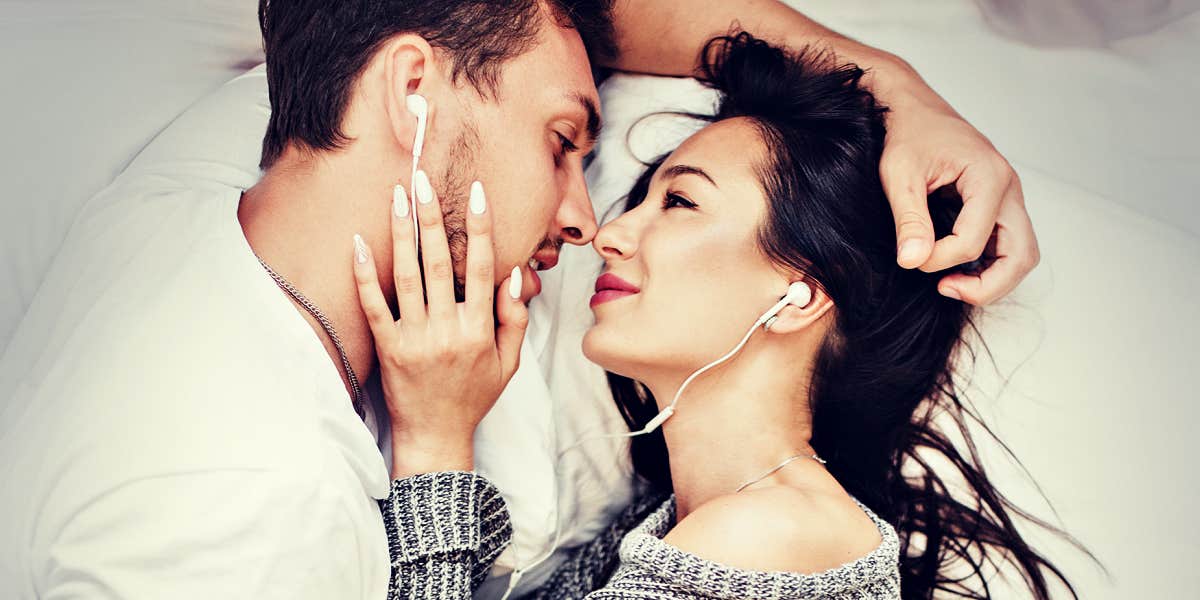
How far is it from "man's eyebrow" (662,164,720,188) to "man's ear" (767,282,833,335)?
0.24 meters

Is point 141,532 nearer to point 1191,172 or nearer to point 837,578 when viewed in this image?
point 837,578

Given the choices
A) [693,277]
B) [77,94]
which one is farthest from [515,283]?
[77,94]

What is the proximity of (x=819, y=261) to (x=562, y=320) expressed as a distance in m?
0.57

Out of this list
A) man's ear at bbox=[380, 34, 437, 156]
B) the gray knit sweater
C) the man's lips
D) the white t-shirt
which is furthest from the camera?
the man's lips

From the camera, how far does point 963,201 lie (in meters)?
1.52

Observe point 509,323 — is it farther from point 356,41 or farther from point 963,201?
point 963,201

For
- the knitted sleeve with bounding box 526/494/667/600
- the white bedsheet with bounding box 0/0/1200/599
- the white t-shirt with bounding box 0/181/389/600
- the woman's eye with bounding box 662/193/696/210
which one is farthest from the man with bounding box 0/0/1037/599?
the knitted sleeve with bounding box 526/494/667/600

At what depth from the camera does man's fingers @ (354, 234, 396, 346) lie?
147 centimetres

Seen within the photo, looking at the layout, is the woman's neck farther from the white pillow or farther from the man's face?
the white pillow

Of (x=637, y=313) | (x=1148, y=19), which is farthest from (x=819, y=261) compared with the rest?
(x=1148, y=19)

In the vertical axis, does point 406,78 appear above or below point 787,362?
above

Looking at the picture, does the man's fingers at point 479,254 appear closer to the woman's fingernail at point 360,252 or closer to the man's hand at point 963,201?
the woman's fingernail at point 360,252

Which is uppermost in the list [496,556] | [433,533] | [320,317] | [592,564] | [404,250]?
[404,250]

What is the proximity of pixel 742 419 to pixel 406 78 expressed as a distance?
0.79 metres
